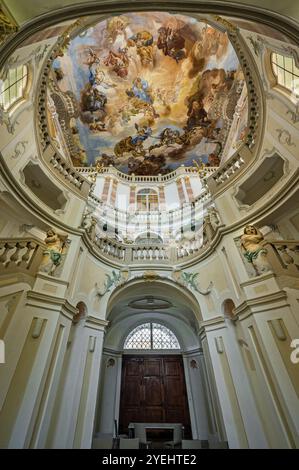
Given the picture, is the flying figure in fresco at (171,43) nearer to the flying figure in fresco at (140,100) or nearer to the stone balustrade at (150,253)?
the flying figure in fresco at (140,100)

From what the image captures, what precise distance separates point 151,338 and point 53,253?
28.2 feet

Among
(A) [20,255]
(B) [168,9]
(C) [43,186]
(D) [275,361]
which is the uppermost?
(C) [43,186]

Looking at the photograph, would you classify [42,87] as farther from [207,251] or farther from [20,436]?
[20,436]

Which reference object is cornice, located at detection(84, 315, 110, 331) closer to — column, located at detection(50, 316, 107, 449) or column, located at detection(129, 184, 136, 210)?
column, located at detection(50, 316, 107, 449)

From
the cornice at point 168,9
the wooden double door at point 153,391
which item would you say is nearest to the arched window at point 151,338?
the wooden double door at point 153,391

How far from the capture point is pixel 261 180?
7.29 metres

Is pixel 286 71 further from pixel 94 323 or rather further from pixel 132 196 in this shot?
pixel 132 196

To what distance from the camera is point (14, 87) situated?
584 cm

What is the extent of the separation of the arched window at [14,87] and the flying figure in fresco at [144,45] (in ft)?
36.4

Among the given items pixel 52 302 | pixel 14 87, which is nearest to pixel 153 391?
pixel 52 302

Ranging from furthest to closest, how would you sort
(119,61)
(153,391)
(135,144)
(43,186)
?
(135,144) → (119,61) → (153,391) → (43,186)

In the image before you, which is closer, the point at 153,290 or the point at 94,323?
the point at 94,323

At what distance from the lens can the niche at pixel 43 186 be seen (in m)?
7.09

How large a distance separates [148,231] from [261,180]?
24.9 ft
